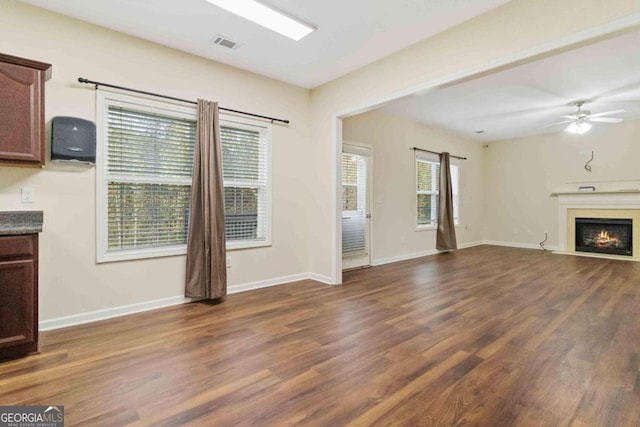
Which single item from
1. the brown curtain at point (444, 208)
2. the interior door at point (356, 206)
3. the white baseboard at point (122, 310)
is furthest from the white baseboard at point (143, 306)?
the brown curtain at point (444, 208)

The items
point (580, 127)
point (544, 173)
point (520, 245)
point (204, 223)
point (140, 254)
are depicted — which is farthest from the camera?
point (520, 245)

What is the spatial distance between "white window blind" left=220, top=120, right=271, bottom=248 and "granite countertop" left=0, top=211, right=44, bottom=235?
186 cm

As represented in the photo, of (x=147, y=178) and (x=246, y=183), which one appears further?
(x=246, y=183)

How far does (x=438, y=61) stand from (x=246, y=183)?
260 cm

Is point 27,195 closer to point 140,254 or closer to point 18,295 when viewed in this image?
point 18,295

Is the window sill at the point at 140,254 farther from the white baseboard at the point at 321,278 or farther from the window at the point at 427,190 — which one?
the window at the point at 427,190

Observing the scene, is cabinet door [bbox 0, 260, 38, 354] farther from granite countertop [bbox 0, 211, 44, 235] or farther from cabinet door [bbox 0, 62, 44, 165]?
cabinet door [bbox 0, 62, 44, 165]

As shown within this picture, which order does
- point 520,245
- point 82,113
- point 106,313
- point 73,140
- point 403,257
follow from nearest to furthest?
point 73,140 → point 82,113 → point 106,313 → point 403,257 → point 520,245

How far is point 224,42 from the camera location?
329 cm

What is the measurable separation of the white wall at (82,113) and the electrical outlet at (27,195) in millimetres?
32

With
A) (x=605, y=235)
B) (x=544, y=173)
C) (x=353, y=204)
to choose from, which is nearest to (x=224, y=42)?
(x=353, y=204)

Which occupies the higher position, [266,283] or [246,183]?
[246,183]

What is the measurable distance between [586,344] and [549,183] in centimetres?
624

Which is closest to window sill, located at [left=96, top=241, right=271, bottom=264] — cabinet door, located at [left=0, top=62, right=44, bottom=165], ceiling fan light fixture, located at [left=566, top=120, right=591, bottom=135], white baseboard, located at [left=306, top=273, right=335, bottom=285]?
cabinet door, located at [left=0, top=62, right=44, bottom=165]
